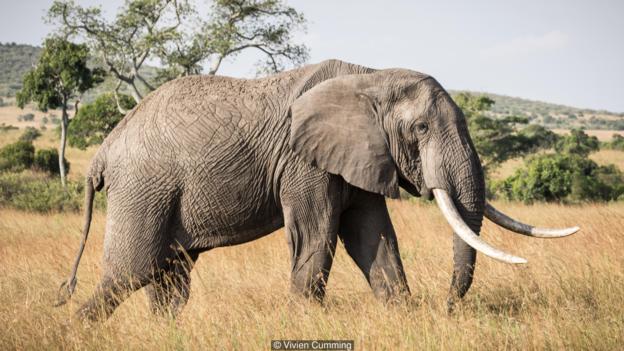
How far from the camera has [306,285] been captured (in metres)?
5.52

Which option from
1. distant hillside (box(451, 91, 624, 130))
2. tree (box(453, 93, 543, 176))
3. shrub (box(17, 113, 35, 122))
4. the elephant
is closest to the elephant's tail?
the elephant

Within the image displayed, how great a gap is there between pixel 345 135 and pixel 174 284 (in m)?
2.06

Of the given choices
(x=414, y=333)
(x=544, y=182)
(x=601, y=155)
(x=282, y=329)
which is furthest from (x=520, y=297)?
(x=601, y=155)

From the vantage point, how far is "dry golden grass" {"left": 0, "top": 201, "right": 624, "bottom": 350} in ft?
15.4

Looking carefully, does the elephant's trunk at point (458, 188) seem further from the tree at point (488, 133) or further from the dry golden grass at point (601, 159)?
the dry golden grass at point (601, 159)

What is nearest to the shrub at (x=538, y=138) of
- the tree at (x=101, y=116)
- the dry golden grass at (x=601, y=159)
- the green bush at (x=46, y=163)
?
the dry golden grass at (x=601, y=159)

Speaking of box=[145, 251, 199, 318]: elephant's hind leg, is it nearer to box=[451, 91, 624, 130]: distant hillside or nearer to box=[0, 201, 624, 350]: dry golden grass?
box=[0, 201, 624, 350]: dry golden grass

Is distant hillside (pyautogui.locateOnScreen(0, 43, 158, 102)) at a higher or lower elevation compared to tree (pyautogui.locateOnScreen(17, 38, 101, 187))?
lower

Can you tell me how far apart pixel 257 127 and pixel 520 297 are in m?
2.67

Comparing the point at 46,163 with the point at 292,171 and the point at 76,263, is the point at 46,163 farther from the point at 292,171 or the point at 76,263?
the point at 292,171

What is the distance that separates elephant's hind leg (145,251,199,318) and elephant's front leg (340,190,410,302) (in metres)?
1.35

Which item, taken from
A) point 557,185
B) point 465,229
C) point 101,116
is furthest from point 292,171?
point 101,116

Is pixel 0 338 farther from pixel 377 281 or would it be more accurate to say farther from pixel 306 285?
pixel 377 281

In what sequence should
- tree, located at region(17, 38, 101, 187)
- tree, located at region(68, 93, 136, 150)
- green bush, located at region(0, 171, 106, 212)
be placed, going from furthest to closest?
tree, located at region(68, 93, 136, 150)
tree, located at region(17, 38, 101, 187)
green bush, located at region(0, 171, 106, 212)
